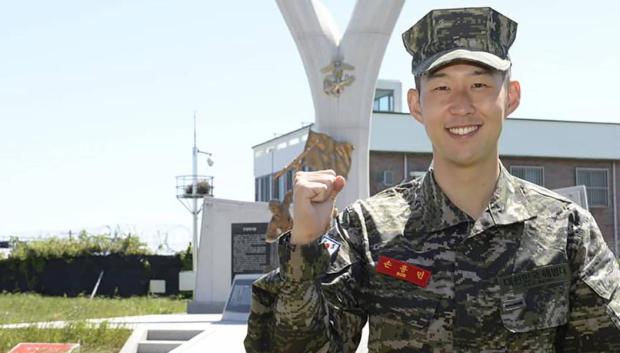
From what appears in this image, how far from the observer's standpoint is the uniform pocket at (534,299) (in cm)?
187

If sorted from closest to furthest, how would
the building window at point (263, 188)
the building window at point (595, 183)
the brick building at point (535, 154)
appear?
the brick building at point (535, 154)
the building window at point (595, 183)
the building window at point (263, 188)

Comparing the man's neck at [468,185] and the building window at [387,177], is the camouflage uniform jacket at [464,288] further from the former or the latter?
the building window at [387,177]

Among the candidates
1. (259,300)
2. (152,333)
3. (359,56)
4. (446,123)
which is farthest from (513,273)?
(359,56)

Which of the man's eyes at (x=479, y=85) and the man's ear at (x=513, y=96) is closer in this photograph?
the man's eyes at (x=479, y=85)

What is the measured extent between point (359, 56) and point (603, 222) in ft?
63.7

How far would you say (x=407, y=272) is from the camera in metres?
1.93

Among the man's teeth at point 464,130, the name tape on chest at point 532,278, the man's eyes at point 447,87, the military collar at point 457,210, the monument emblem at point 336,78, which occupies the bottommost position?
the name tape on chest at point 532,278

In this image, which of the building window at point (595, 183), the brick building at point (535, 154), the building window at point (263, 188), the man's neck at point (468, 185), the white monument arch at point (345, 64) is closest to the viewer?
the man's neck at point (468, 185)

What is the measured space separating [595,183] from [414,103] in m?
29.5

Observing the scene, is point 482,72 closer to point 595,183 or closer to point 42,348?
point 42,348

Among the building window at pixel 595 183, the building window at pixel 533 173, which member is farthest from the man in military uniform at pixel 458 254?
the building window at pixel 595 183

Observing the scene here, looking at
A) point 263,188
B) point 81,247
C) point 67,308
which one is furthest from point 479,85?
point 263,188

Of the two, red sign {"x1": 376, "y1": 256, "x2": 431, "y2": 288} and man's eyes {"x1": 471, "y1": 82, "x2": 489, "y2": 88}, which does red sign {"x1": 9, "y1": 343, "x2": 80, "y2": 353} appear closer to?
red sign {"x1": 376, "y1": 256, "x2": 431, "y2": 288}

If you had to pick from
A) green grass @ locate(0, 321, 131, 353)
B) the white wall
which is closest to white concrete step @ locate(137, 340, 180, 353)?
green grass @ locate(0, 321, 131, 353)
